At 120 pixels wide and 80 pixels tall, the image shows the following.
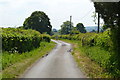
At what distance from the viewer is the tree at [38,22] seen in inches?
3548

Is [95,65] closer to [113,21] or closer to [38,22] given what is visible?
[113,21]

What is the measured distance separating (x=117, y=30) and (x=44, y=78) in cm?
463

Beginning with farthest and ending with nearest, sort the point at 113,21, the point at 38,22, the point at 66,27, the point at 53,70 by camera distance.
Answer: the point at 66,27 → the point at 38,22 → the point at 53,70 → the point at 113,21

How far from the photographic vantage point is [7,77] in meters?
12.1

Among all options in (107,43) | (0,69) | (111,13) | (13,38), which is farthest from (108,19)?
(13,38)

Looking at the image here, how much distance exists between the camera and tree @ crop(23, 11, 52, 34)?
90125 mm

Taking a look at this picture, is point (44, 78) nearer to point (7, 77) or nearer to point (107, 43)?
point (7, 77)

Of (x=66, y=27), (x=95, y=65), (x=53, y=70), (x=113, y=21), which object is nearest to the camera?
(x=113, y=21)

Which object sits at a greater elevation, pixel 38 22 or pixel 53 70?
pixel 38 22

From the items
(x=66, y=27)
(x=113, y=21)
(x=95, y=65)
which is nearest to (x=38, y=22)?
(x=66, y=27)

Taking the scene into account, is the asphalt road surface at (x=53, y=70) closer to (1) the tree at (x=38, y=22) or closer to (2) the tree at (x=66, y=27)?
(1) the tree at (x=38, y=22)

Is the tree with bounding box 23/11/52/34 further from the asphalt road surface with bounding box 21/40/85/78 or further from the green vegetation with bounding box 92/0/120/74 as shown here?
the green vegetation with bounding box 92/0/120/74

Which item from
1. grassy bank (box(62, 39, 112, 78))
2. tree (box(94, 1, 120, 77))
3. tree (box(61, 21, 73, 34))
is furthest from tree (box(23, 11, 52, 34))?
tree (box(94, 1, 120, 77))

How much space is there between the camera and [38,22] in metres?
90.9
